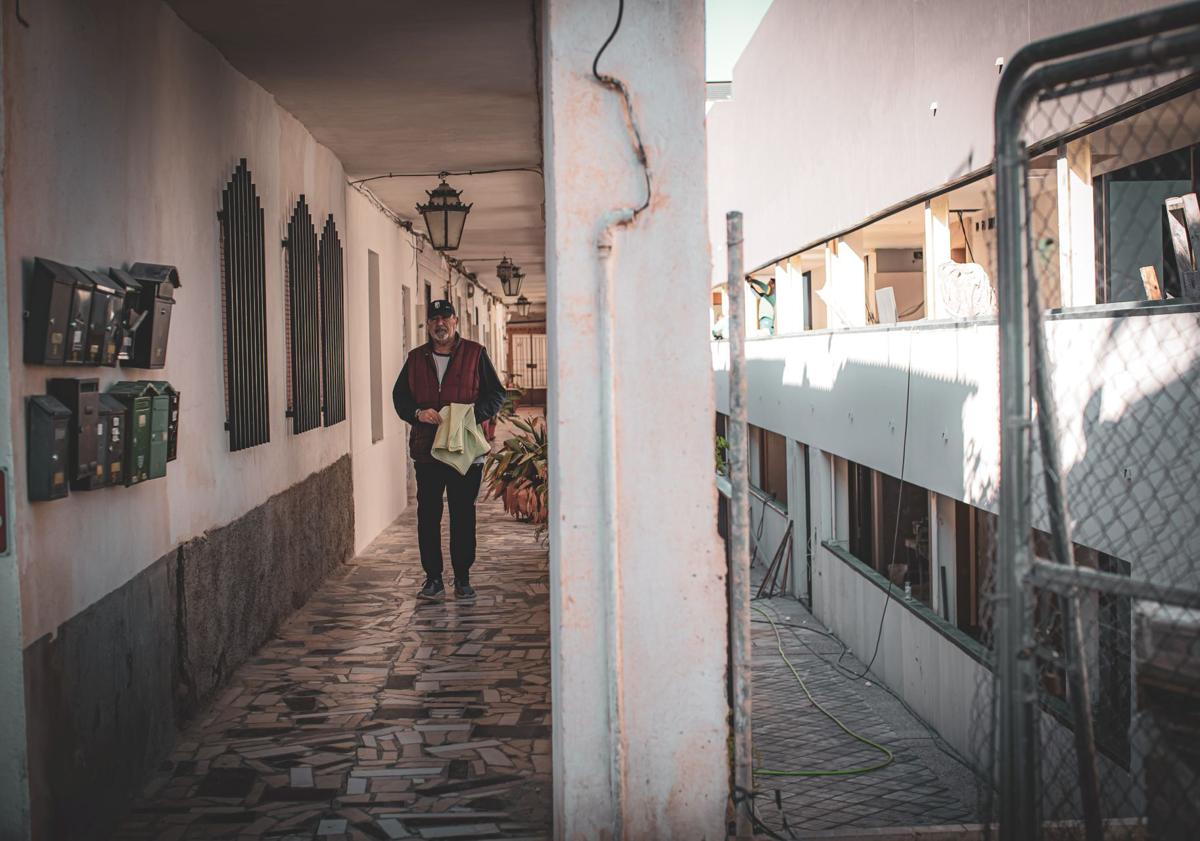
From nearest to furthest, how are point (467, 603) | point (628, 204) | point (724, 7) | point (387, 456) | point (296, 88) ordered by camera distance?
point (628, 204)
point (296, 88)
point (467, 603)
point (387, 456)
point (724, 7)

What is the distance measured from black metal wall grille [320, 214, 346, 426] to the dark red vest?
5.31 feet

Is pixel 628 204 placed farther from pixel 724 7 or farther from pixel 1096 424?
pixel 724 7

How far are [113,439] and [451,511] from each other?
150 inches

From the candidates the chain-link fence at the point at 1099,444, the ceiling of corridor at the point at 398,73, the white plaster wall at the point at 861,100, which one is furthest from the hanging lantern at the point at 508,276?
the chain-link fence at the point at 1099,444

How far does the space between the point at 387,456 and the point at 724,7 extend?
8.39 metres

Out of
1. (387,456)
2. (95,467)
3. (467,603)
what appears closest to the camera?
(95,467)

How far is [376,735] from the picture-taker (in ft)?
18.0

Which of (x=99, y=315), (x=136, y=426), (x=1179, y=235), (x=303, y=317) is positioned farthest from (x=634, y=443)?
(x=303, y=317)

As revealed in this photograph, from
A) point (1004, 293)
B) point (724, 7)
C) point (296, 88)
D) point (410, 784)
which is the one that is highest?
point (724, 7)

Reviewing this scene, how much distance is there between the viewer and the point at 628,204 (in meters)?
3.70

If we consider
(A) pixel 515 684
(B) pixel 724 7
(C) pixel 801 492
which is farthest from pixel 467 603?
(B) pixel 724 7

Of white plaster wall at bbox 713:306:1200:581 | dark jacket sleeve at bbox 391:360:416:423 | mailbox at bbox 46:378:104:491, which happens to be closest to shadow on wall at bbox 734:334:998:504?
white plaster wall at bbox 713:306:1200:581

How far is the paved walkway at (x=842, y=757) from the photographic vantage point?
5.77 metres

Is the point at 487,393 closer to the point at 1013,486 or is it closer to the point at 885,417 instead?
the point at 885,417
